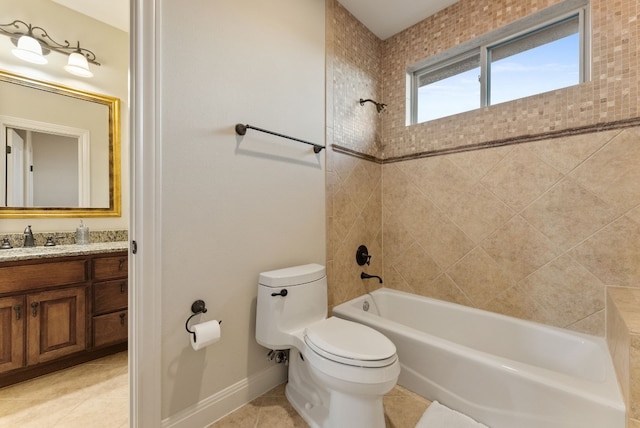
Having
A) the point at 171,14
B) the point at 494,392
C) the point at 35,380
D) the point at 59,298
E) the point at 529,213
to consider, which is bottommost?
the point at 35,380

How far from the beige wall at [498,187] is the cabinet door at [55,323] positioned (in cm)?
172

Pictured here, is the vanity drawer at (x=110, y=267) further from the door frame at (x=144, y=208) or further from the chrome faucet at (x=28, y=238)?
the door frame at (x=144, y=208)

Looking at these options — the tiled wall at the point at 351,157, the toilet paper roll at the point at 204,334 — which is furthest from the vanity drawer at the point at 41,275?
the tiled wall at the point at 351,157

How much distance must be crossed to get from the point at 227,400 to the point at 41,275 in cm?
139

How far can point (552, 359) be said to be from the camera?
1547 millimetres

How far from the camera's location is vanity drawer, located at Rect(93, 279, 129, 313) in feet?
6.20

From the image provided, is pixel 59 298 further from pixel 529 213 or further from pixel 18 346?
pixel 529 213

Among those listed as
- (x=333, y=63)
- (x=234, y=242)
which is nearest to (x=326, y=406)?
(x=234, y=242)

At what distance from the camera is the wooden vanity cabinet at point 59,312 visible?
1596 mm

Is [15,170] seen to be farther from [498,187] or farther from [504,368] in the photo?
[498,187]

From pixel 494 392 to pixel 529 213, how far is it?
1.05 meters

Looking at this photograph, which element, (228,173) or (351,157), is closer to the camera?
(228,173)

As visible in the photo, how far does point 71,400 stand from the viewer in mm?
1541

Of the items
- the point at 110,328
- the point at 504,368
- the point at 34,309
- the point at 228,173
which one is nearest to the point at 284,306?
the point at 228,173
